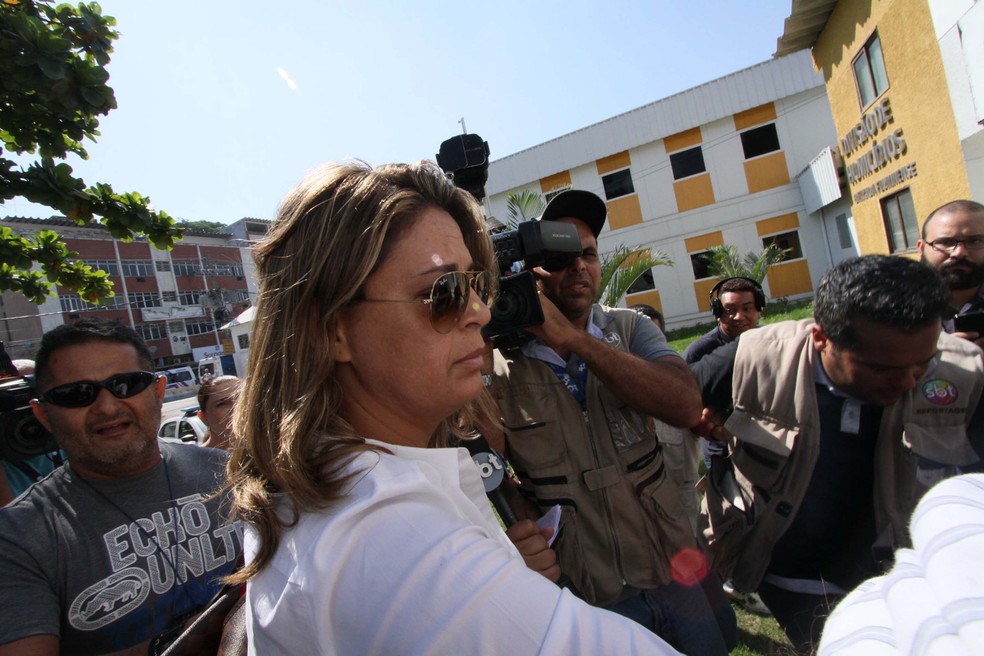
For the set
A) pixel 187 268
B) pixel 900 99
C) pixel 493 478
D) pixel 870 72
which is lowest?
pixel 493 478

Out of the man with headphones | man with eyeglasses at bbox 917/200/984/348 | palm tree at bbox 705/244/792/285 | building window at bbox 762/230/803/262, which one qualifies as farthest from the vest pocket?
building window at bbox 762/230/803/262

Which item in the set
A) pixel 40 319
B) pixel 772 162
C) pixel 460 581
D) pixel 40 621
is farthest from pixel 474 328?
pixel 40 319

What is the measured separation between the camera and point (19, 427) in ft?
7.28

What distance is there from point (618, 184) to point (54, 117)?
1918cm

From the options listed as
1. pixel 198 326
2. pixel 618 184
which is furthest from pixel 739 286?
pixel 198 326

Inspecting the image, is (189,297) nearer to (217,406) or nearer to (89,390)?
(217,406)

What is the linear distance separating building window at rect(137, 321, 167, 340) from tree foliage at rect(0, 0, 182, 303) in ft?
178

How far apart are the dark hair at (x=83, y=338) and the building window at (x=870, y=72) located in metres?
10.0

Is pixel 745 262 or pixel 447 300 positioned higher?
pixel 745 262

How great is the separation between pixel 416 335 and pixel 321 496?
39 centimetres

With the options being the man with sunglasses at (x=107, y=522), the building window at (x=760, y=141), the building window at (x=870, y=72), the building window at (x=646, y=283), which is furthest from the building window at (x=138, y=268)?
the man with sunglasses at (x=107, y=522)

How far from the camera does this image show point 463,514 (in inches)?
34.5

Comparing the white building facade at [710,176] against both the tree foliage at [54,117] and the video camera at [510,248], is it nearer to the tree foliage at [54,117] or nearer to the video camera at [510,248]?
the tree foliage at [54,117]

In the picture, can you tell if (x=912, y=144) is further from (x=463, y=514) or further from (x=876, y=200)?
(x=463, y=514)
